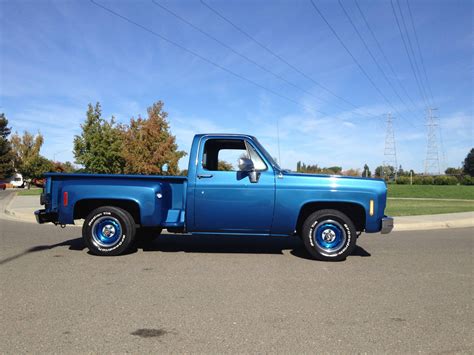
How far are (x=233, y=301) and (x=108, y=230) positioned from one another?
10.2 ft

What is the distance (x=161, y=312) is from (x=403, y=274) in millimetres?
3514

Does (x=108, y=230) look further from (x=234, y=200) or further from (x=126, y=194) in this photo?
(x=234, y=200)

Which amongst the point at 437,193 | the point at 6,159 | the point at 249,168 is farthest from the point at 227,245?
the point at 6,159

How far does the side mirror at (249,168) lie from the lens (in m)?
6.02

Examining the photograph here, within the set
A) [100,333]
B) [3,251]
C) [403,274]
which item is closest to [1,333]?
[100,333]

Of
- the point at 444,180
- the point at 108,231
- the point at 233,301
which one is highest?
the point at 444,180

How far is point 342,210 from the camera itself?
654cm

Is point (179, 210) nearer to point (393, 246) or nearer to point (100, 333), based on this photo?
point (100, 333)

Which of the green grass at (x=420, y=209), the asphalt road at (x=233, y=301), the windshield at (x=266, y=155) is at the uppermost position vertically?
the windshield at (x=266, y=155)

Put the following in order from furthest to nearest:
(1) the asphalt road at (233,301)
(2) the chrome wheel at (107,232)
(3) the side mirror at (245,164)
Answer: (2) the chrome wheel at (107,232) < (3) the side mirror at (245,164) < (1) the asphalt road at (233,301)

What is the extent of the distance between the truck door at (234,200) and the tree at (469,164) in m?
149

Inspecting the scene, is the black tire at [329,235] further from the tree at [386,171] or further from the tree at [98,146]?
the tree at [386,171]

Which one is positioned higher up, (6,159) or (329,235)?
(6,159)

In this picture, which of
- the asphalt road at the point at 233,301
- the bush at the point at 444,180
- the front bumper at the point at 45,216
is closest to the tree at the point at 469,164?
the bush at the point at 444,180
